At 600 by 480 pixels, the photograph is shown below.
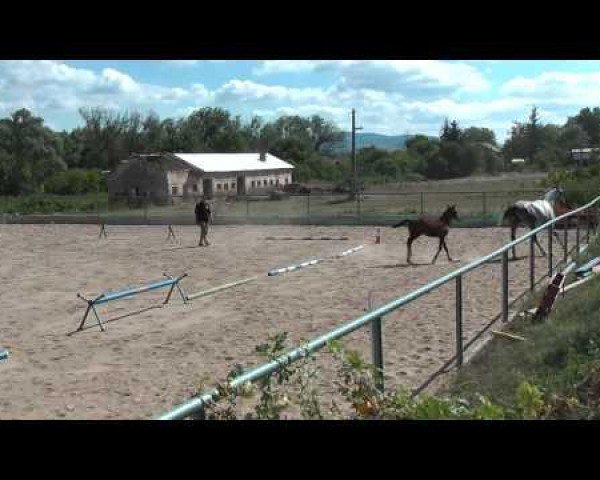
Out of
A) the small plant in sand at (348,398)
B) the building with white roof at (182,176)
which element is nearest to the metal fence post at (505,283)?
the small plant in sand at (348,398)

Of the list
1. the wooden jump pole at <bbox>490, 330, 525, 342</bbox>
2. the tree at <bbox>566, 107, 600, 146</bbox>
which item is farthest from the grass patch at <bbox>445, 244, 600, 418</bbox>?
the tree at <bbox>566, 107, 600, 146</bbox>

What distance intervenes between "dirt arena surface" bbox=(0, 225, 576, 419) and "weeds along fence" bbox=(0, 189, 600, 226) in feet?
28.8

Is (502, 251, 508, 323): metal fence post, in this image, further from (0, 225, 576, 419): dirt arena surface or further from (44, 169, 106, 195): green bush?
(44, 169, 106, 195): green bush

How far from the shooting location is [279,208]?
40.9 meters

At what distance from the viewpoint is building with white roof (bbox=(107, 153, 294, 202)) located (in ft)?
187

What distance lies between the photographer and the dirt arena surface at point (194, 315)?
25.5 ft

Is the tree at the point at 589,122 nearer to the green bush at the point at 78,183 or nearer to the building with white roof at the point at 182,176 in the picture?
the building with white roof at the point at 182,176

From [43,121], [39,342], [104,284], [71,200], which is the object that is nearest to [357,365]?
[39,342]

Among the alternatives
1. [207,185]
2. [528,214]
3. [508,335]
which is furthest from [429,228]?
[207,185]

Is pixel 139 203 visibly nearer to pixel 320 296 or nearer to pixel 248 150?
pixel 320 296

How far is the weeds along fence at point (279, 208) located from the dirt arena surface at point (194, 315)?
8.78 metres

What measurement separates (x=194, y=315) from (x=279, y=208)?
28832 mm
